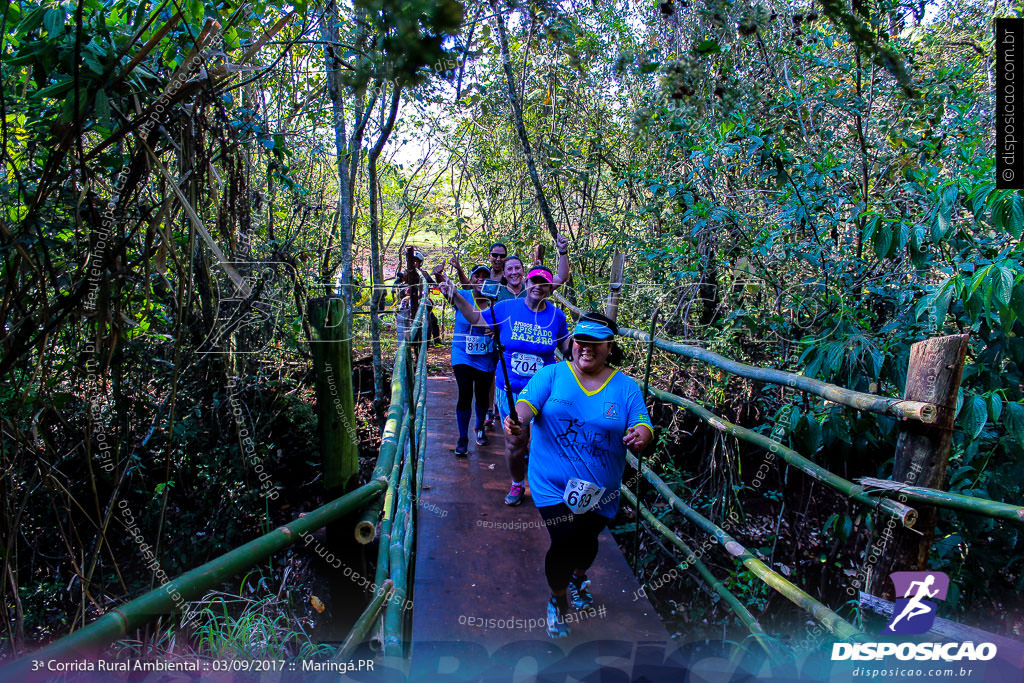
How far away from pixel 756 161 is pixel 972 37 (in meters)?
2.78

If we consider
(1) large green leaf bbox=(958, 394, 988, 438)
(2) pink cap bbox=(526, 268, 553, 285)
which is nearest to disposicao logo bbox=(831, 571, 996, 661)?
(1) large green leaf bbox=(958, 394, 988, 438)

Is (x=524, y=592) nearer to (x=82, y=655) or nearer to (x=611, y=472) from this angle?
(x=611, y=472)

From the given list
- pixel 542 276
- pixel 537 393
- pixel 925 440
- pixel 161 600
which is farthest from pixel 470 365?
pixel 161 600

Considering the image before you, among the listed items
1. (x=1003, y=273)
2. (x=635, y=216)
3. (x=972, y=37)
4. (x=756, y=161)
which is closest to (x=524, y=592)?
(x=1003, y=273)

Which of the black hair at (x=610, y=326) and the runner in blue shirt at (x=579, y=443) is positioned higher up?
the black hair at (x=610, y=326)

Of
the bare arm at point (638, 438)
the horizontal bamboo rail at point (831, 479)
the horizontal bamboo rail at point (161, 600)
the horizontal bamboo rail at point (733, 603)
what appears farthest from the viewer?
the bare arm at point (638, 438)

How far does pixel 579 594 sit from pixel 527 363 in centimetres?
136

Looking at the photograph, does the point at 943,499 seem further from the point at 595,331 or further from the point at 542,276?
the point at 542,276

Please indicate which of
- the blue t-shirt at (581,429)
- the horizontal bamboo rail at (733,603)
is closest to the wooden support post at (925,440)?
the horizontal bamboo rail at (733,603)

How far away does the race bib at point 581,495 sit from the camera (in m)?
2.27

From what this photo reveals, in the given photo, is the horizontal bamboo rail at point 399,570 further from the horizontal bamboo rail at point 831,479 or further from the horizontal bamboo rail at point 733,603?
the horizontal bamboo rail at point 831,479

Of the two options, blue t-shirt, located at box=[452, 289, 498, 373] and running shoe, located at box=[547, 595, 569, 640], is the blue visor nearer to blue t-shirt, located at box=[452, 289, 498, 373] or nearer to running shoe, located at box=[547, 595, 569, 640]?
running shoe, located at box=[547, 595, 569, 640]

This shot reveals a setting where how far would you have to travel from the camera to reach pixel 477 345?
3.99m

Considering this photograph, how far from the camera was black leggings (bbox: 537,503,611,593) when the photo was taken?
90.1 inches
